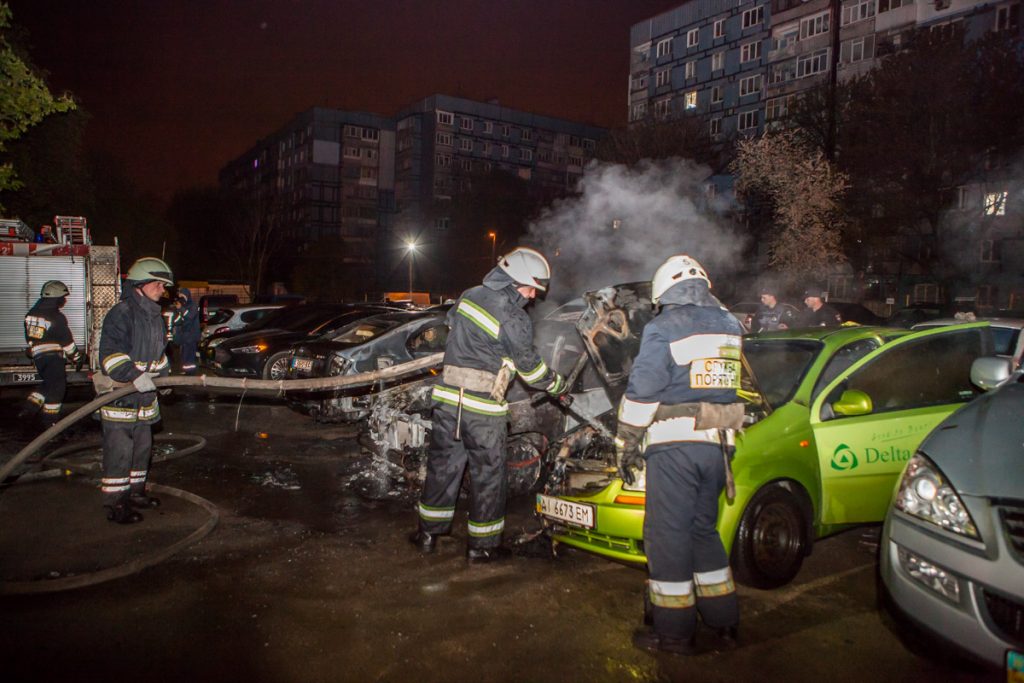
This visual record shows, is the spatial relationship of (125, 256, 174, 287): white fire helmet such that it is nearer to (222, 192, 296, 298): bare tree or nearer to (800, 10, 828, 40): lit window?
(800, 10, 828, 40): lit window

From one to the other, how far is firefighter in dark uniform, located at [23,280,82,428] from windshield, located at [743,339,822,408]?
8.36 meters

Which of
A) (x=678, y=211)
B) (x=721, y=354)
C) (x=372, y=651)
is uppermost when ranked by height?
(x=678, y=211)

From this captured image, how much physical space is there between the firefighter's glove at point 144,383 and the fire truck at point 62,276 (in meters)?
7.50

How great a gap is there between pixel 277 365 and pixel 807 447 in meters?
8.78

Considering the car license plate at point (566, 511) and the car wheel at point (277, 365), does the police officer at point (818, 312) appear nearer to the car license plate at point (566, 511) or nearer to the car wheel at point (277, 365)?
the car license plate at point (566, 511)

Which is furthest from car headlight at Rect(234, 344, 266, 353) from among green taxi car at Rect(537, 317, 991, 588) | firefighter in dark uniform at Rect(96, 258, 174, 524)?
green taxi car at Rect(537, 317, 991, 588)

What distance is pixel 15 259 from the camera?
1150 cm

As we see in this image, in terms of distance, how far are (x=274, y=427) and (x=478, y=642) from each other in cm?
670

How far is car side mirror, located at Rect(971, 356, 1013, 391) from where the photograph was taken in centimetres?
415

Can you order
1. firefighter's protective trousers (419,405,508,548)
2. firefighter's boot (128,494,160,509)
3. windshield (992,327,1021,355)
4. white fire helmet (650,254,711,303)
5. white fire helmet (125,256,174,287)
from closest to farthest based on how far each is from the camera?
white fire helmet (650,254,711,303) → firefighter's protective trousers (419,405,508,548) → white fire helmet (125,256,174,287) → firefighter's boot (128,494,160,509) → windshield (992,327,1021,355)

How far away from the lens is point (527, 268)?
4.74m

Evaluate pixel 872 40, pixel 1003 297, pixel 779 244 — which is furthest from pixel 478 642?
pixel 872 40

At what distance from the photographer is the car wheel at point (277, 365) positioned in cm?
1073

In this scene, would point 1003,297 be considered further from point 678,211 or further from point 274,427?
point 274,427
